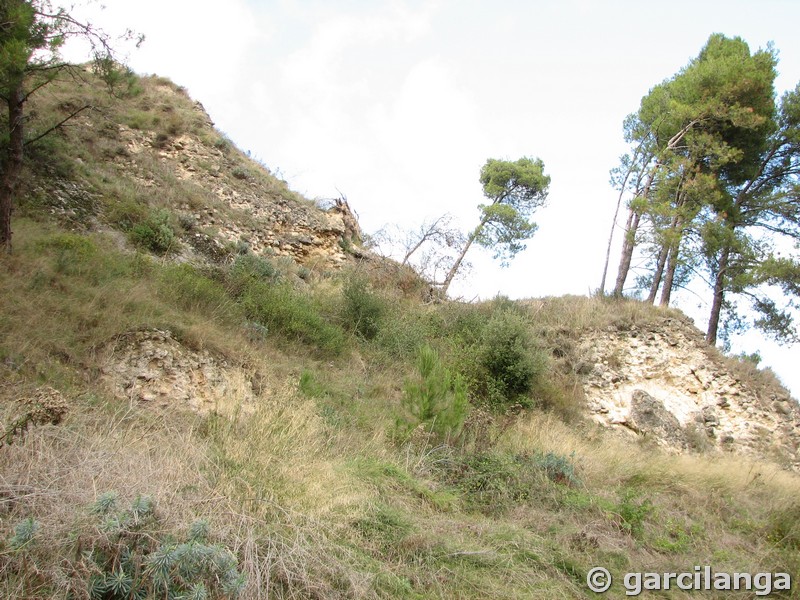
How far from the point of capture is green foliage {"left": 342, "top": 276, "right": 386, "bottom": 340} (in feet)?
40.8

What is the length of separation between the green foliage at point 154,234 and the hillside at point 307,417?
5cm

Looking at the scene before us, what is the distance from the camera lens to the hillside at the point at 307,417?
3.67m

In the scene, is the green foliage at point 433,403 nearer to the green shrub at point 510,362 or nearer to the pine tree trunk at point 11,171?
the green shrub at point 510,362

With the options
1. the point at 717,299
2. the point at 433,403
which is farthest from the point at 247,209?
the point at 717,299

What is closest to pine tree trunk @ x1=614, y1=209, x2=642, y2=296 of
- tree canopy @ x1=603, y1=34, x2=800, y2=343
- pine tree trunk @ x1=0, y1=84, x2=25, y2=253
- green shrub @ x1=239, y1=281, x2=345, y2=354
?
tree canopy @ x1=603, y1=34, x2=800, y2=343

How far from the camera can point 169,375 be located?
7473mm

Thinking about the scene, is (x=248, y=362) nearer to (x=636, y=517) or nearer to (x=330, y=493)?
(x=330, y=493)

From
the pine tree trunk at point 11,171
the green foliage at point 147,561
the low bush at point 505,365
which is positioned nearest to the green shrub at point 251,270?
the pine tree trunk at point 11,171

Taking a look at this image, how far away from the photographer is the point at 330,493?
4.82 m

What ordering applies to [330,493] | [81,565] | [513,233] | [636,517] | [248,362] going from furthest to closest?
[513,233]
[248,362]
[636,517]
[330,493]
[81,565]

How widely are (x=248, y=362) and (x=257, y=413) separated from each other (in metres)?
2.77

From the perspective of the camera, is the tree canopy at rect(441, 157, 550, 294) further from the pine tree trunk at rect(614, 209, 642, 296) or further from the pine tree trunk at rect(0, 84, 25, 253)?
the pine tree trunk at rect(0, 84, 25, 253)

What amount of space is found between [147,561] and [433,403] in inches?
185

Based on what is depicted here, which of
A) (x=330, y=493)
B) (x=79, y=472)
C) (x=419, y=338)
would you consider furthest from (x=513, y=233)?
(x=79, y=472)
